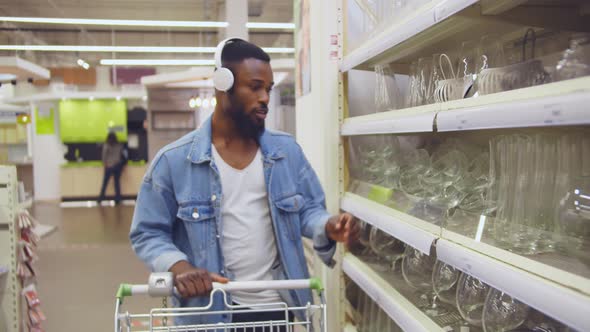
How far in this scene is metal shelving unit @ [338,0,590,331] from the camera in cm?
108

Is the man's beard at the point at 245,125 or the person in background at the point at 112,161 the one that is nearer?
the man's beard at the point at 245,125

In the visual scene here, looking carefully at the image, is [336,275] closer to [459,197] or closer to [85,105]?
[459,197]

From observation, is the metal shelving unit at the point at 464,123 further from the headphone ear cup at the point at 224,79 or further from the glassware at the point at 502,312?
the headphone ear cup at the point at 224,79

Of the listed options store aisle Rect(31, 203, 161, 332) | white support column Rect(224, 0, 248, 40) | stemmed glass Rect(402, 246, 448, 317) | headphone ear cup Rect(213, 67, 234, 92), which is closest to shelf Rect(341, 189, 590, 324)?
stemmed glass Rect(402, 246, 448, 317)

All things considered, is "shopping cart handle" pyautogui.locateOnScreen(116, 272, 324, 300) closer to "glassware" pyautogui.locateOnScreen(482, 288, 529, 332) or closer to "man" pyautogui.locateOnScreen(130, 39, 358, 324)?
"man" pyautogui.locateOnScreen(130, 39, 358, 324)

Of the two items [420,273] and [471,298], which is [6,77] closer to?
[420,273]

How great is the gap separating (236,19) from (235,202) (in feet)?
15.6

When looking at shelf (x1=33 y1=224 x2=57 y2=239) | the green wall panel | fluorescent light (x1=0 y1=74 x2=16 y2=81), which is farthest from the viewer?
the green wall panel

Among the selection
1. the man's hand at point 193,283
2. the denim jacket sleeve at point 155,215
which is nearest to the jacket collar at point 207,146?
the denim jacket sleeve at point 155,215

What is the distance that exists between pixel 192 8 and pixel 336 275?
33.0ft

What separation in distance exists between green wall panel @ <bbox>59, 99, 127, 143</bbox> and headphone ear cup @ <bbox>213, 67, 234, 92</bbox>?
39.8 feet

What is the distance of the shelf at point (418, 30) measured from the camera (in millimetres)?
1590

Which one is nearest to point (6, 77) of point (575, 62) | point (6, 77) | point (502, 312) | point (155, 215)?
point (6, 77)

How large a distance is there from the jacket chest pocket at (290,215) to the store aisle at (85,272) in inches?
121
